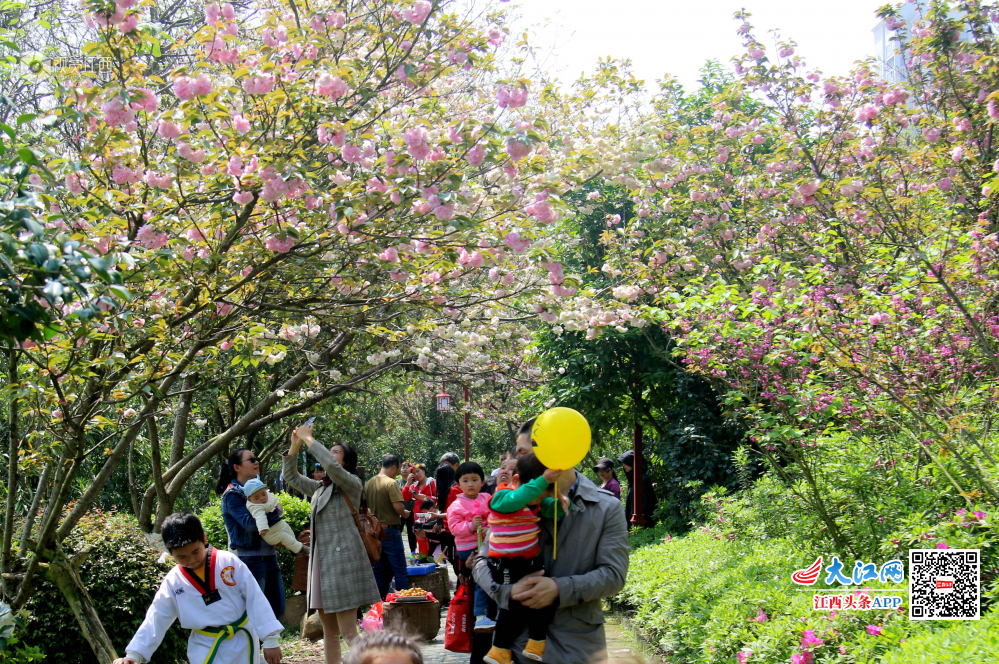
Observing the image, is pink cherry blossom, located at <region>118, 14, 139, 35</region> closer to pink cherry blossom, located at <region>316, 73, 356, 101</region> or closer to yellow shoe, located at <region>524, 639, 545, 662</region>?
pink cherry blossom, located at <region>316, 73, 356, 101</region>

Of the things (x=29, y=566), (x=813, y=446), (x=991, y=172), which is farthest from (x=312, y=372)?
A: (x=991, y=172)

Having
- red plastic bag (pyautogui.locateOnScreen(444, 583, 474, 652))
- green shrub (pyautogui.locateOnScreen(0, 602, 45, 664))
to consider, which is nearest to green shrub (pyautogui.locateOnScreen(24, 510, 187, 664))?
green shrub (pyautogui.locateOnScreen(0, 602, 45, 664))

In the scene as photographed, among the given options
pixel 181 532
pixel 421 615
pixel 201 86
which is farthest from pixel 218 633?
pixel 421 615

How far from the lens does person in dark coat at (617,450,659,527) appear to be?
1242 centimetres

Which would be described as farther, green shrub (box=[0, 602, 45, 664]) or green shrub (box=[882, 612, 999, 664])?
green shrub (box=[0, 602, 45, 664])

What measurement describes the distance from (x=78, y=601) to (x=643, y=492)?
9.64 metres

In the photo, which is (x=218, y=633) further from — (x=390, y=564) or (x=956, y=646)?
(x=390, y=564)

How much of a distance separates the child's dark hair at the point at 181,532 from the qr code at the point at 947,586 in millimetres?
3885

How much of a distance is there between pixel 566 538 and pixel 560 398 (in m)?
9.24

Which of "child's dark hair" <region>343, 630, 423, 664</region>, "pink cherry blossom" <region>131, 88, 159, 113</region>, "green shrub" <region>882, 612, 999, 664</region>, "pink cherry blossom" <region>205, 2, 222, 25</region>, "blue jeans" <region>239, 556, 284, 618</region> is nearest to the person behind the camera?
"child's dark hair" <region>343, 630, 423, 664</region>

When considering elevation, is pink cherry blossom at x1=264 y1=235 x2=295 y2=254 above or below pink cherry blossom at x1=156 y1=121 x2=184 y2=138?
below

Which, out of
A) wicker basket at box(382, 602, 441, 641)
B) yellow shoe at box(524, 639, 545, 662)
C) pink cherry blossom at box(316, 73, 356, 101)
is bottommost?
wicker basket at box(382, 602, 441, 641)

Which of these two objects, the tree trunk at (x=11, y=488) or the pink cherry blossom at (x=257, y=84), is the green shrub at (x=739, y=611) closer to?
the pink cherry blossom at (x=257, y=84)

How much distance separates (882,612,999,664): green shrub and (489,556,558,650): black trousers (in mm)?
1764
